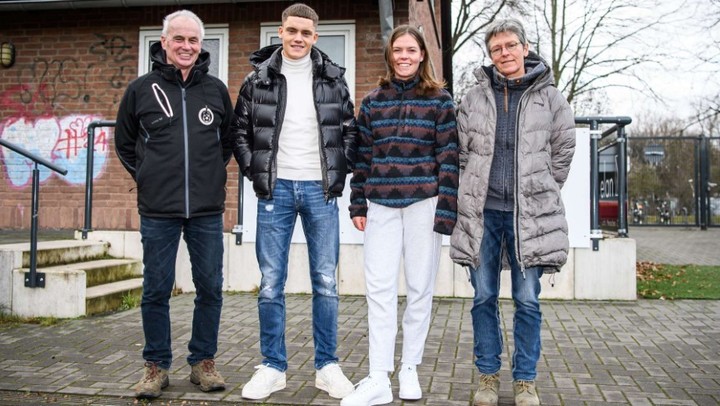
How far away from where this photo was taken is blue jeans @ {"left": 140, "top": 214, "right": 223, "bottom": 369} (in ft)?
11.8

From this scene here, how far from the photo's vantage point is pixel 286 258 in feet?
12.0

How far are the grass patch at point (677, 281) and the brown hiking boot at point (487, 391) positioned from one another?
3956 mm

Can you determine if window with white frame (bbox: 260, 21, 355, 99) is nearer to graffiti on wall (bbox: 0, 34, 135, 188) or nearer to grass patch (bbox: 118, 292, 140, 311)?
graffiti on wall (bbox: 0, 34, 135, 188)

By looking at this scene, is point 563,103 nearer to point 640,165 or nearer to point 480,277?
point 480,277

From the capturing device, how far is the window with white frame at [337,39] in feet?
27.5

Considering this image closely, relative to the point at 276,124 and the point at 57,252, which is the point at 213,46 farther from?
the point at 276,124

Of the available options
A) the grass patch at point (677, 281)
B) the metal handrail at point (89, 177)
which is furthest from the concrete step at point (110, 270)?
the grass patch at point (677, 281)

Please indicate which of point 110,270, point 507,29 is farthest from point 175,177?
point 110,270

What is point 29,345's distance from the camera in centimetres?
473

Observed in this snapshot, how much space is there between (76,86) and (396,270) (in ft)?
22.6

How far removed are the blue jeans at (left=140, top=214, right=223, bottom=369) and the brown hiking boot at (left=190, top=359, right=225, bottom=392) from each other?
4 cm

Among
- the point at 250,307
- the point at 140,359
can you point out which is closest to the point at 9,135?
the point at 250,307

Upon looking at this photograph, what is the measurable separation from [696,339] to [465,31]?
783 inches

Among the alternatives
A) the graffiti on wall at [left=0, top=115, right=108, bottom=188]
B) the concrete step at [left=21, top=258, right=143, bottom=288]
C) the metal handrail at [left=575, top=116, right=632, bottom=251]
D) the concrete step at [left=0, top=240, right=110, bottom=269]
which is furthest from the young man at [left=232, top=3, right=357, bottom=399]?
the graffiti on wall at [left=0, top=115, right=108, bottom=188]
